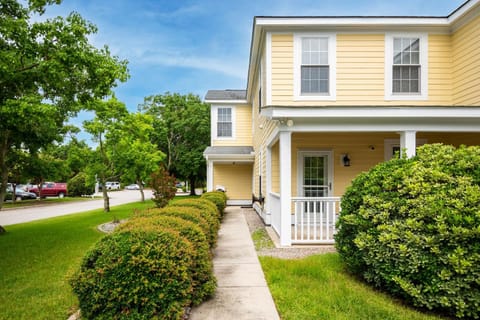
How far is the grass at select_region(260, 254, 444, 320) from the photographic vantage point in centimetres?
325

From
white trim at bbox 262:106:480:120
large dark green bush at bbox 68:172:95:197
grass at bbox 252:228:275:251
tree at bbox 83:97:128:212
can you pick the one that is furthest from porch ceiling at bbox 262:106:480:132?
large dark green bush at bbox 68:172:95:197

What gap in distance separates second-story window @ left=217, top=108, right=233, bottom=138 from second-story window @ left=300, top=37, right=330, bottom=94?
8.65 m

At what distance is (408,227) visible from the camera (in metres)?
3.64

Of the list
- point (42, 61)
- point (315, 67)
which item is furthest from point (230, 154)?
point (42, 61)

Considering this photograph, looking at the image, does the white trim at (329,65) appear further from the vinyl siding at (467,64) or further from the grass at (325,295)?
the grass at (325,295)

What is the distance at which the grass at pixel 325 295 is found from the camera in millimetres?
3254

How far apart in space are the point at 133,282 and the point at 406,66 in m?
8.78

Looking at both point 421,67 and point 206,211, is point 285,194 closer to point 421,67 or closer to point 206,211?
point 206,211

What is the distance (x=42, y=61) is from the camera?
19.0ft

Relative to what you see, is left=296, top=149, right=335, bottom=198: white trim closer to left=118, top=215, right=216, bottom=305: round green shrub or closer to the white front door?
the white front door

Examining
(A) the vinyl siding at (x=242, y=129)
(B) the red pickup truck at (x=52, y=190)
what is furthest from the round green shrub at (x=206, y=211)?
(B) the red pickup truck at (x=52, y=190)

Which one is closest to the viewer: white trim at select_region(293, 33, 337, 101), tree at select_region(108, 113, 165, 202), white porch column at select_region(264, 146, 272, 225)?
white trim at select_region(293, 33, 337, 101)

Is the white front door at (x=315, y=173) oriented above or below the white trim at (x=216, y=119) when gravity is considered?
below

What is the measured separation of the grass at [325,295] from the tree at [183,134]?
799 inches
